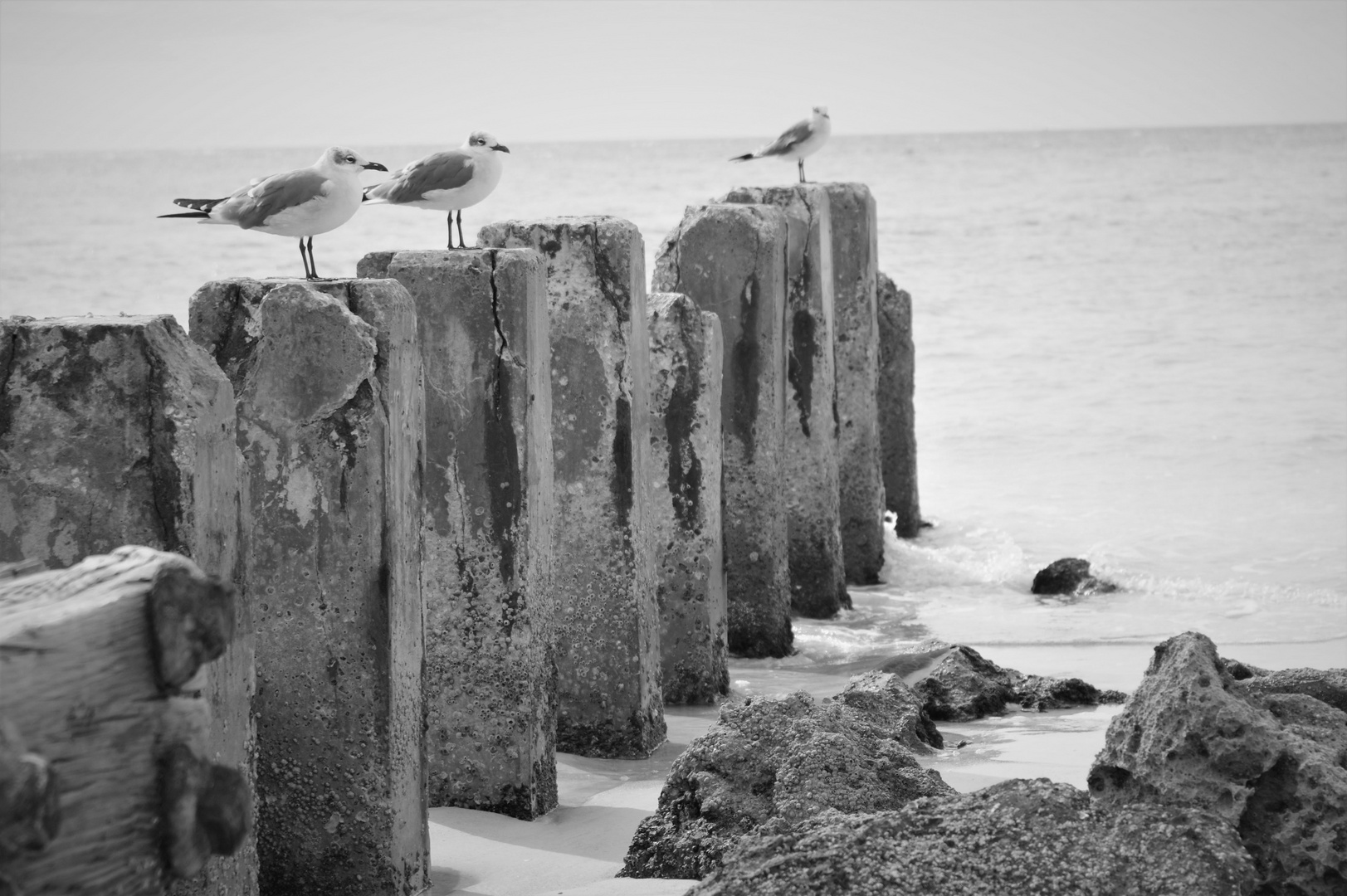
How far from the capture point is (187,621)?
1.88 metres

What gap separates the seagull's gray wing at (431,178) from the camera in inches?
211

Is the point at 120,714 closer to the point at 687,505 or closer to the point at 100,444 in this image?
the point at 100,444

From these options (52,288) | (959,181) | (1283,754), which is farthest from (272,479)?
(959,181)

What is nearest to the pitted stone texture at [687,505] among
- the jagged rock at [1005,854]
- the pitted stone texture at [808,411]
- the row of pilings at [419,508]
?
the row of pilings at [419,508]

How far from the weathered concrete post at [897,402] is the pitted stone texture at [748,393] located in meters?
2.99

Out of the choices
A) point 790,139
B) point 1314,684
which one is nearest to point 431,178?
point 1314,684

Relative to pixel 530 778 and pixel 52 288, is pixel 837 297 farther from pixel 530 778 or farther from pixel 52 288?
pixel 52 288

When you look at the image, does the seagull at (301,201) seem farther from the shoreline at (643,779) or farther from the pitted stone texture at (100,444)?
the shoreline at (643,779)

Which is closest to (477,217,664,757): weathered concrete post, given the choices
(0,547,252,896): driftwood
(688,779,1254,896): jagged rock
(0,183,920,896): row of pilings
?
(0,183,920,896): row of pilings

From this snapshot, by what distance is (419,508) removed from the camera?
3.76 metres

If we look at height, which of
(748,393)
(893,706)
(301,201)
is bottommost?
(893,706)

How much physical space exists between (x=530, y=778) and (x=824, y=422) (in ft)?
11.4

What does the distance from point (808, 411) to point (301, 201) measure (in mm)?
3469

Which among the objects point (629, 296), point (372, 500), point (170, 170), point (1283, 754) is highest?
point (170, 170)
